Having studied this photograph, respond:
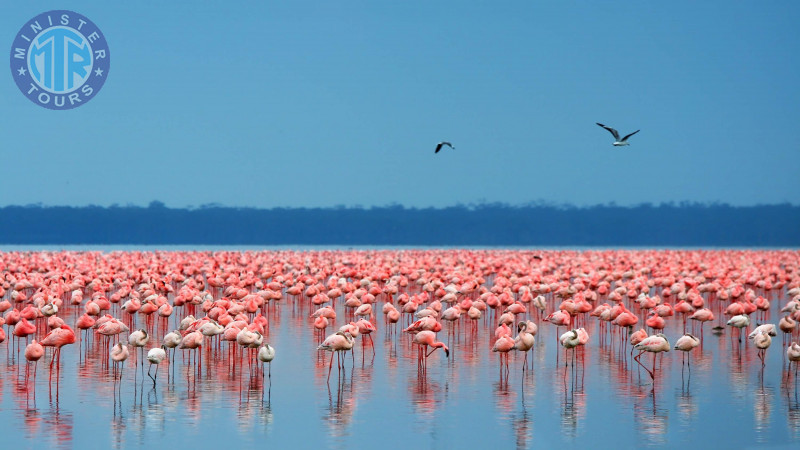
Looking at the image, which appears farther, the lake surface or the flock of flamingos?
the flock of flamingos

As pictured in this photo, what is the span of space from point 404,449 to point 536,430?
1.67 m

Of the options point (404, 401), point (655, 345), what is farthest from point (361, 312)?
point (655, 345)

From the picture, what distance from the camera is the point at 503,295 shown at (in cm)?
2230

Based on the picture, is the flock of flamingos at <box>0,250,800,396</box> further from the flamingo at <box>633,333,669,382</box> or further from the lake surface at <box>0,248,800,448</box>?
the lake surface at <box>0,248,800,448</box>

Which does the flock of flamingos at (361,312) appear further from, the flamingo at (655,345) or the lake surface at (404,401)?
the lake surface at (404,401)

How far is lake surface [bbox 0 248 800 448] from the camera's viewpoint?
1184 centimetres

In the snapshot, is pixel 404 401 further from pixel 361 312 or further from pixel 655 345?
pixel 361 312

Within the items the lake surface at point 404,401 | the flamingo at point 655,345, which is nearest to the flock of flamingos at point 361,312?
the flamingo at point 655,345

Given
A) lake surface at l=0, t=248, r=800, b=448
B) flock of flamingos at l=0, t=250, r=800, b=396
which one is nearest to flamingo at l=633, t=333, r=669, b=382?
flock of flamingos at l=0, t=250, r=800, b=396

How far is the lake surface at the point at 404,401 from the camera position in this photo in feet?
38.8

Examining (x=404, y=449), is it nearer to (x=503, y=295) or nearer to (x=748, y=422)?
(x=748, y=422)

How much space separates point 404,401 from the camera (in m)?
14.0

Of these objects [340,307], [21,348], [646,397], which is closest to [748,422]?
[646,397]

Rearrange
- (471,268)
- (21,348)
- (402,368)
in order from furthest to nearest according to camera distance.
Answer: (471,268), (21,348), (402,368)
